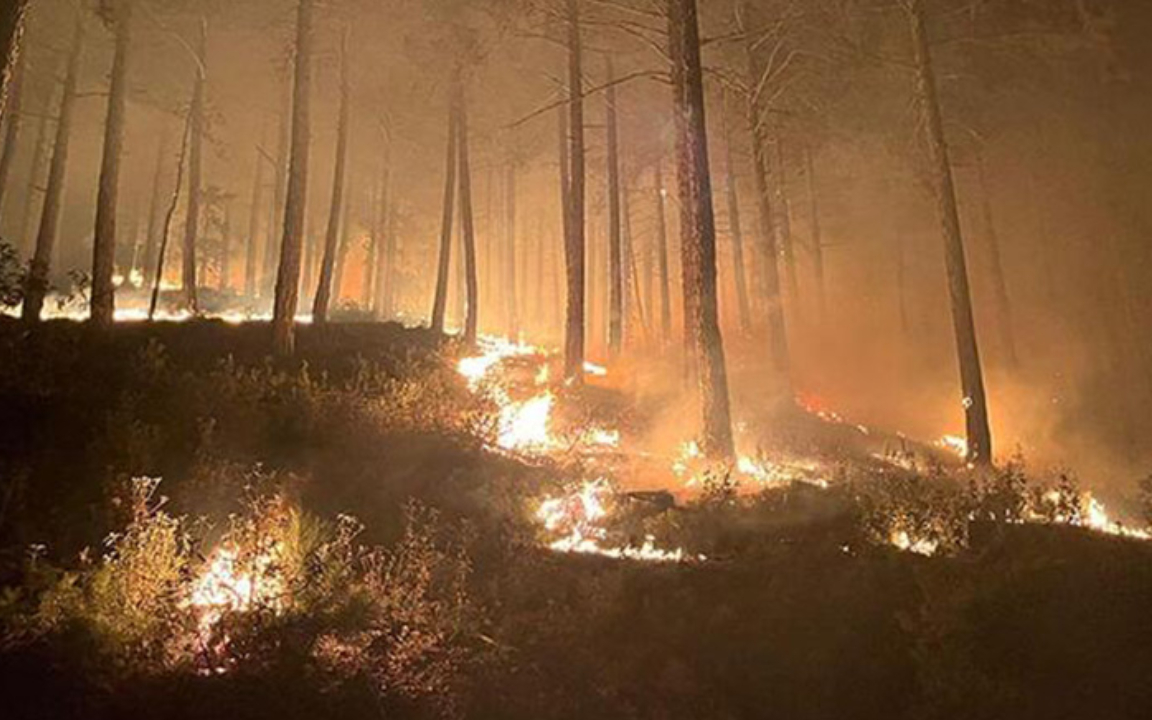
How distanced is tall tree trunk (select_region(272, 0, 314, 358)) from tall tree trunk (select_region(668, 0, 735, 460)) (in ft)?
28.1

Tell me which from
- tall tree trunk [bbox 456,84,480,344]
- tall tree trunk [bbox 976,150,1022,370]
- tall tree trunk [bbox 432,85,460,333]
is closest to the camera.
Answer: tall tree trunk [bbox 456,84,480,344]

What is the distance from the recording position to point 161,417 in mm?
9742

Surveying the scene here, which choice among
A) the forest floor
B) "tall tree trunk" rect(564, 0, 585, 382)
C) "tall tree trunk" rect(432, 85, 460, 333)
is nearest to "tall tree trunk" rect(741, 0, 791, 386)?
"tall tree trunk" rect(564, 0, 585, 382)

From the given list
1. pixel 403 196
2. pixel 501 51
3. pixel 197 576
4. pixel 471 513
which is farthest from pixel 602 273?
pixel 197 576

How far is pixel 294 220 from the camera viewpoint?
16703mm

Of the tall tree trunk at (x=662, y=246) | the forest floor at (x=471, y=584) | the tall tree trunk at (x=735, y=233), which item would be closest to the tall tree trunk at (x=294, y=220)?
the forest floor at (x=471, y=584)

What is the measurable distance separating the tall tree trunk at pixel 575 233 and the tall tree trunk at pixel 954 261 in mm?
8858

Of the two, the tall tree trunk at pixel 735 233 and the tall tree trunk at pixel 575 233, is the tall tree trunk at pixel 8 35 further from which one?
the tall tree trunk at pixel 735 233

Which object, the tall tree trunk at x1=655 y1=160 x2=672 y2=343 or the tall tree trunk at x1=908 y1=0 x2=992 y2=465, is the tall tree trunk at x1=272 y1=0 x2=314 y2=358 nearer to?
the tall tree trunk at x1=908 y1=0 x2=992 y2=465

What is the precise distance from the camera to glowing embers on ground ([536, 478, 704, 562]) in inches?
343

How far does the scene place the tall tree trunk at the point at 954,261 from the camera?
1609 cm

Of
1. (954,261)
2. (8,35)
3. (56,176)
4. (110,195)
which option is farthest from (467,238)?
(8,35)

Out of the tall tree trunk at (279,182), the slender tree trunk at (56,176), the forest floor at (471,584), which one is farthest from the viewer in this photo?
the tall tree trunk at (279,182)

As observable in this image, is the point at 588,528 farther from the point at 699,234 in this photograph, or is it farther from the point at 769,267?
the point at 769,267
